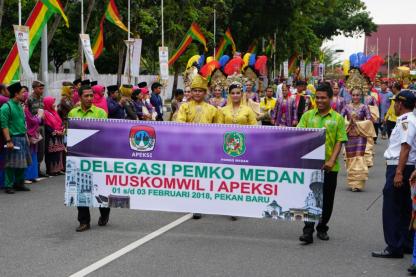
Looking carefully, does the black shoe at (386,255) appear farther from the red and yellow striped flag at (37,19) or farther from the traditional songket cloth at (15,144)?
the red and yellow striped flag at (37,19)

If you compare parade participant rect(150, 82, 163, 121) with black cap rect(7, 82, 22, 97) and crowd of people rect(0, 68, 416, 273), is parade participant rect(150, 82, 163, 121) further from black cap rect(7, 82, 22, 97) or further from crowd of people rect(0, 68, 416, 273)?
black cap rect(7, 82, 22, 97)

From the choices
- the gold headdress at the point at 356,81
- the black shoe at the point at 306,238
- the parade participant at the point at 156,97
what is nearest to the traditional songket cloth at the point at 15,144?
the black shoe at the point at 306,238

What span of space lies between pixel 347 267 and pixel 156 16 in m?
30.5

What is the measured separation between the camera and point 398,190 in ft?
25.7

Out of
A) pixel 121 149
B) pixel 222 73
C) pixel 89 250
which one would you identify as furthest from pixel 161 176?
pixel 222 73

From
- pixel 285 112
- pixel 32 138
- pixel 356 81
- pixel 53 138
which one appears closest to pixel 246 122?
pixel 32 138

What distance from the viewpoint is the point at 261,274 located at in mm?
7047

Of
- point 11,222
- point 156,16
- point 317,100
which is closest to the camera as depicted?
point 317,100

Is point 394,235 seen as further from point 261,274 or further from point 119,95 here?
point 119,95

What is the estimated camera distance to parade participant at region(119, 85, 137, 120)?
609 inches

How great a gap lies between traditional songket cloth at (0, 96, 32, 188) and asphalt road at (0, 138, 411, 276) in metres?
1.53

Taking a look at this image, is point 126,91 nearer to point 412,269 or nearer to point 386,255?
point 386,255

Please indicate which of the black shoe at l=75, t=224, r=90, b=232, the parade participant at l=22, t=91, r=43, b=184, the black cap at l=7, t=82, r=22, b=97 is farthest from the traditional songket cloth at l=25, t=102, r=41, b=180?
the black shoe at l=75, t=224, r=90, b=232

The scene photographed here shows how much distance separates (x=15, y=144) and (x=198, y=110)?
12.3ft
